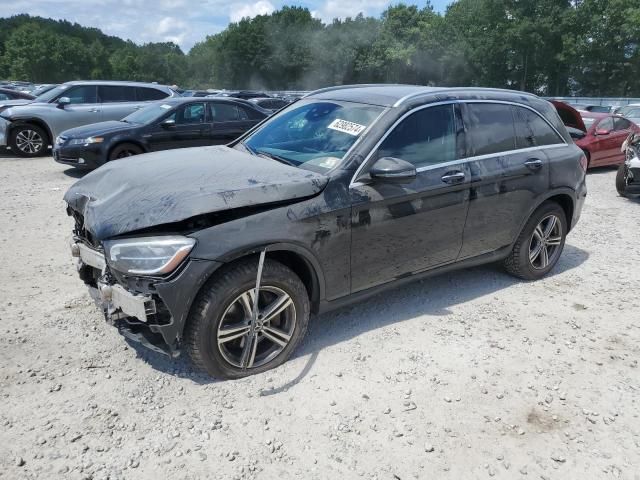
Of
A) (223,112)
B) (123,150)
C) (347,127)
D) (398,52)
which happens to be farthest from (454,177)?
(398,52)

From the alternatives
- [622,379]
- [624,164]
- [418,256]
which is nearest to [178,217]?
[418,256]

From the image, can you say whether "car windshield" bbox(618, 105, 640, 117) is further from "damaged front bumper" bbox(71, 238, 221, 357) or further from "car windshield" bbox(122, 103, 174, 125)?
"damaged front bumper" bbox(71, 238, 221, 357)

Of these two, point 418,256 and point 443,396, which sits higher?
point 418,256

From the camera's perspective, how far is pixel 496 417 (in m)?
3.02

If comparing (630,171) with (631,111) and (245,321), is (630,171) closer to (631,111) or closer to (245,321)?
(245,321)

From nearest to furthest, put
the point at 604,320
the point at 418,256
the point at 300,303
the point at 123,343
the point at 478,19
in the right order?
the point at 300,303 → the point at 123,343 → the point at 418,256 → the point at 604,320 → the point at 478,19

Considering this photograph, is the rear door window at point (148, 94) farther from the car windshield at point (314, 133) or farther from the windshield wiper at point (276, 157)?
the windshield wiper at point (276, 157)

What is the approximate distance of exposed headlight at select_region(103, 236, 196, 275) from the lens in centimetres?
281

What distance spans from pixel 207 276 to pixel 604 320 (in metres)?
3.35

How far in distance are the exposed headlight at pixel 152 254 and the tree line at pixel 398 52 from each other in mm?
56266

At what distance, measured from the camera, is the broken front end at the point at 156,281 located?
282cm

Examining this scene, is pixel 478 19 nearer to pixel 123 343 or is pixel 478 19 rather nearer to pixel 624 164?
pixel 624 164

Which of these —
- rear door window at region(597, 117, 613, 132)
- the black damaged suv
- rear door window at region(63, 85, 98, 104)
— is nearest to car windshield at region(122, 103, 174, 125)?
rear door window at region(63, 85, 98, 104)

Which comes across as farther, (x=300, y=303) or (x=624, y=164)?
(x=624, y=164)
